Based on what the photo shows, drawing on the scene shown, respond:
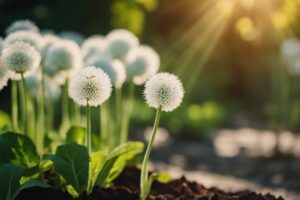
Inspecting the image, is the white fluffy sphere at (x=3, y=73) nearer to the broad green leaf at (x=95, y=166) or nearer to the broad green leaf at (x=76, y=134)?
the broad green leaf at (x=76, y=134)

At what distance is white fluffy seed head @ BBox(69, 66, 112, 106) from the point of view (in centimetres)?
284

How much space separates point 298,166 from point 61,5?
31.4 feet

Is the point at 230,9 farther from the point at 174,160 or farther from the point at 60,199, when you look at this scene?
the point at 60,199

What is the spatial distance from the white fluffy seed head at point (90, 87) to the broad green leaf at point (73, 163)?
1.01ft

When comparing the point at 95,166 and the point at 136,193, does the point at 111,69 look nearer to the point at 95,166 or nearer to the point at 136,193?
the point at 95,166

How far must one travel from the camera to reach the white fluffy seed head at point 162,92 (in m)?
2.74

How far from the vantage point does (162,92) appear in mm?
2746

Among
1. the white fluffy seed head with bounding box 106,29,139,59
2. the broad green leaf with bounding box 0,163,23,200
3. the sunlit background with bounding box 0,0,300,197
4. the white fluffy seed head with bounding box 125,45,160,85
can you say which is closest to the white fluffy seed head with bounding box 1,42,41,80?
the broad green leaf with bounding box 0,163,23,200

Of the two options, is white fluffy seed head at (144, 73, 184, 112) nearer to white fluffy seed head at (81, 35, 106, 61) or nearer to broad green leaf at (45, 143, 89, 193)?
broad green leaf at (45, 143, 89, 193)

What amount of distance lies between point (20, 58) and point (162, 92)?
2.93 ft

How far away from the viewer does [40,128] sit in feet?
12.9

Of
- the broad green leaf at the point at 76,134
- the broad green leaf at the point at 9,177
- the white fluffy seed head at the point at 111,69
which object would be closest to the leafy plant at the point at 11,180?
the broad green leaf at the point at 9,177

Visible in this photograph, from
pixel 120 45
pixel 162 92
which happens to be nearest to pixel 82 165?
pixel 162 92

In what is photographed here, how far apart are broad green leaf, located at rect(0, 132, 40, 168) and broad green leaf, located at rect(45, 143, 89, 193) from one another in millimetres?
292
